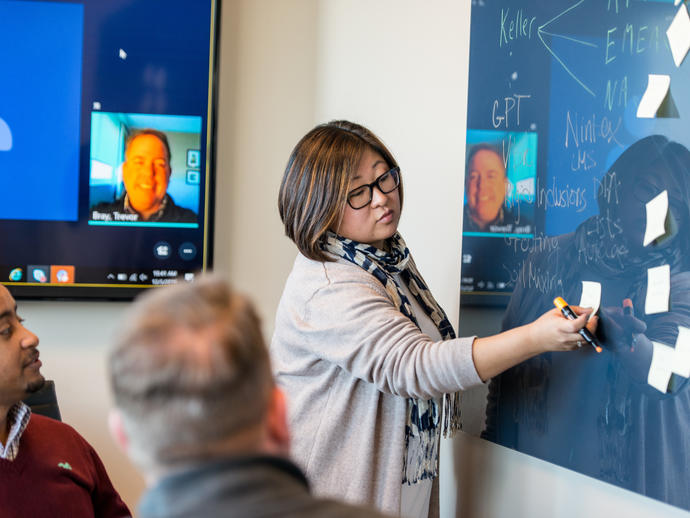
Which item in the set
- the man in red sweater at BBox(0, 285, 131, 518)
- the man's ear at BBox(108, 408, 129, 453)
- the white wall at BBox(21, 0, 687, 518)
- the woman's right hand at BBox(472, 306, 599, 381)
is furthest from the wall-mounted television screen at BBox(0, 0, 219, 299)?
the man's ear at BBox(108, 408, 129, 453)

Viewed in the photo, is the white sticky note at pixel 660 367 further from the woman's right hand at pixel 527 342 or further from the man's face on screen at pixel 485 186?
the man's face on screen at pixel 485 186

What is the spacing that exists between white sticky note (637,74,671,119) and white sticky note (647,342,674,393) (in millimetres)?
403

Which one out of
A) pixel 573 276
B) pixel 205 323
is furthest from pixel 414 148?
pixel 205 323

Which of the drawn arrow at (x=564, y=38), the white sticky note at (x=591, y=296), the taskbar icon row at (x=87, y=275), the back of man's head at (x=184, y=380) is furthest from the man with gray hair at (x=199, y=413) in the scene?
the taskbar icon row at (x=87, y=275)

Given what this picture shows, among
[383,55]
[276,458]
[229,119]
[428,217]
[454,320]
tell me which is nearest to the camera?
[276,458]

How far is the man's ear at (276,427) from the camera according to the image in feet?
2.35

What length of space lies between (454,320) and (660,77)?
3.25 feet

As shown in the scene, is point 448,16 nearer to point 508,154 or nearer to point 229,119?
point 508,154

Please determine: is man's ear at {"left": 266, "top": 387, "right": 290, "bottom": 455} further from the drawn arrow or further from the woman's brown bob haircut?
the drawn arrow

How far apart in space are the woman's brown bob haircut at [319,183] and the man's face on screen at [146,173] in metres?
1.59

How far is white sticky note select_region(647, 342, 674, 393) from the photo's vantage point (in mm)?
1323

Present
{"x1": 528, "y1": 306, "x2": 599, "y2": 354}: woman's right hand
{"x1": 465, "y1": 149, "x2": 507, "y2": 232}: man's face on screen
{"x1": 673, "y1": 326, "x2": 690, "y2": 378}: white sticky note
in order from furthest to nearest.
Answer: {"x1": 465, "y1": 149, "x2": 507, "y2": 232}: man's face on screen → {"x1": 528, "y1": 306, "x2": 599, "y2": 354}: woman's right hand → {"x1": 673, "y1": 326, "x2": 690, "y2": 378}: white sticky note

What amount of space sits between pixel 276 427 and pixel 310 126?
2835 mm

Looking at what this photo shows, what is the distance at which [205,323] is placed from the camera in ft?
2.25
